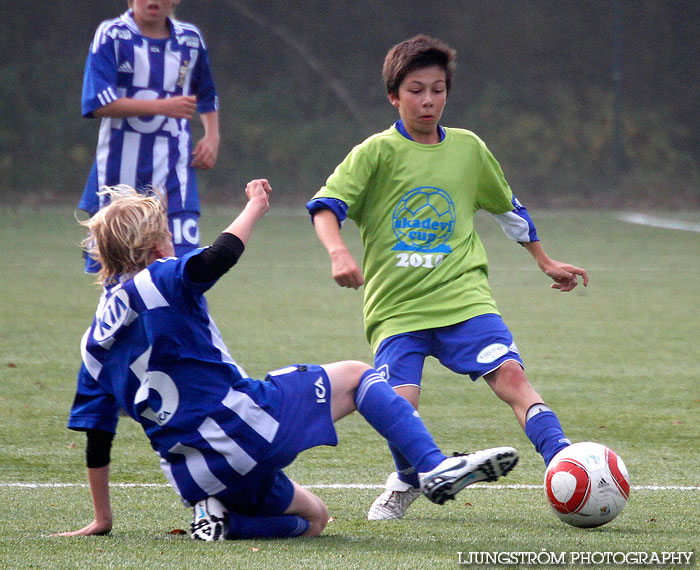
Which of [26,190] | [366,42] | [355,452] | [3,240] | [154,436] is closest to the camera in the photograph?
[154,436]

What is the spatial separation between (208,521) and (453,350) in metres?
1.04

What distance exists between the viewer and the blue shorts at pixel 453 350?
370 cm

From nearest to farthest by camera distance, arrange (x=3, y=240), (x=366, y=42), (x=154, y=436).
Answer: (x=154, y=436), (x=3, y=240), (x=366, y=42)

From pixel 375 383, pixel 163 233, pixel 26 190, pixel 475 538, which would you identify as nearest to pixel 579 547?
pixel 475 538

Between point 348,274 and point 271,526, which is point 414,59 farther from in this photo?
point 271,526

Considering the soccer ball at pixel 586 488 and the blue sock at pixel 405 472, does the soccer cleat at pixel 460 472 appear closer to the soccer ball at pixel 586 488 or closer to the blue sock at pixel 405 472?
the soccer ball at pixel 586 488

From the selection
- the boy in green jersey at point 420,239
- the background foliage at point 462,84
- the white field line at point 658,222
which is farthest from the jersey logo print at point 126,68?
the background foliage at point 462,84

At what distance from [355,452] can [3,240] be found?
10334 millimetres

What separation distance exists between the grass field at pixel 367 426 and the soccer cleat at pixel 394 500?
0.24ft

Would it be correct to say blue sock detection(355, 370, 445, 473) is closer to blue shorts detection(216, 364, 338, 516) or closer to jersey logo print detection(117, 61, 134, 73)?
blue shorts detection(216, 364, 338, 516)

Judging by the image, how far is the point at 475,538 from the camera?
10.7 feet

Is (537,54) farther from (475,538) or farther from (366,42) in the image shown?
(475,538)

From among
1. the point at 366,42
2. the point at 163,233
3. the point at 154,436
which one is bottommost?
the point at 154,436

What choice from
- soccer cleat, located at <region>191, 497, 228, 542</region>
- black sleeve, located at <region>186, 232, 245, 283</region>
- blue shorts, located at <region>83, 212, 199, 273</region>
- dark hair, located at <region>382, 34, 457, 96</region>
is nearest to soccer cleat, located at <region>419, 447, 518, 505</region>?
soccer cleat, located at <region>191, 497, 228, 542</region>
